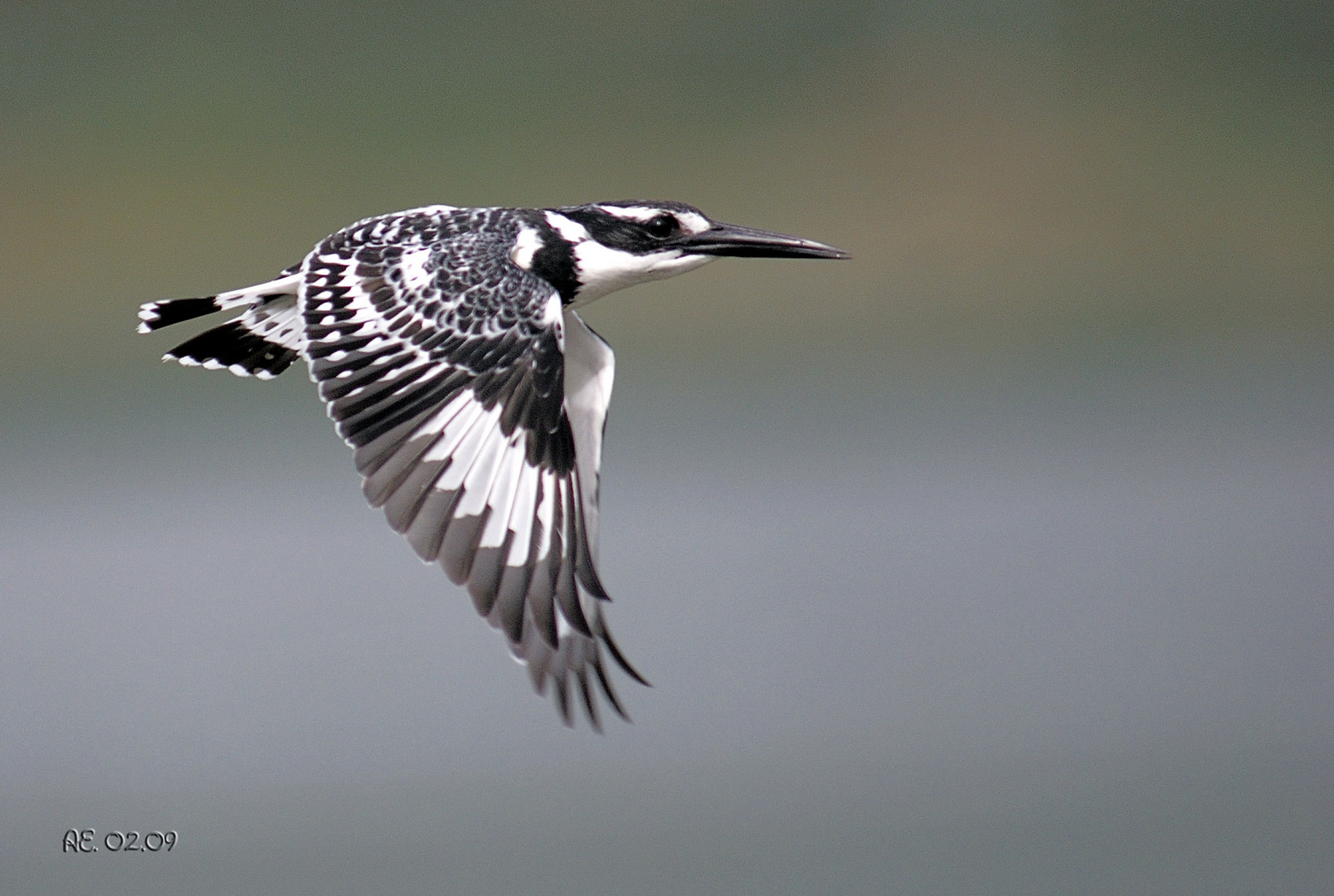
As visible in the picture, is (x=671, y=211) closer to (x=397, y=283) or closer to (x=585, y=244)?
(x=585, y=244)

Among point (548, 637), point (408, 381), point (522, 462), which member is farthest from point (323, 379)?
point (548, 637)

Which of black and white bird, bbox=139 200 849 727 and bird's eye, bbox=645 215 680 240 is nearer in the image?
black and white bird, bbox=139 200 849 727

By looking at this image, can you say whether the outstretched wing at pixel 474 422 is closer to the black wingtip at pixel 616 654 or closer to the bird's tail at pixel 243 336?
the black wingtip at pixel 616 654

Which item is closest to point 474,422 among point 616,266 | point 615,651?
point 615,651

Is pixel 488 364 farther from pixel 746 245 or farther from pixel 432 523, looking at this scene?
pixel 746 245

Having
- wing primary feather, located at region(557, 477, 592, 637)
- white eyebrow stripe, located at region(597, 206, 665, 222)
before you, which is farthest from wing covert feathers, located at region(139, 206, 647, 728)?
white eyebrow stripe, located at region(597, 206, 665, 222)

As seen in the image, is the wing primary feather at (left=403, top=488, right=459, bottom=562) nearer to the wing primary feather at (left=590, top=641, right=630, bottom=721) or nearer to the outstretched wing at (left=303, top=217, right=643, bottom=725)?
the outstretched wing at (left=303, top=217, right=643, bottom=725)
